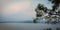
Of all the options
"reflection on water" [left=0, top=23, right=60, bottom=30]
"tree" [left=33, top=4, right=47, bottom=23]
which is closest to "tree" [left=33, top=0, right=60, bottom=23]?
"tree" [left=33, top=4, right=47, bottom=23]

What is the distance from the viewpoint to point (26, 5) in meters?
1.97

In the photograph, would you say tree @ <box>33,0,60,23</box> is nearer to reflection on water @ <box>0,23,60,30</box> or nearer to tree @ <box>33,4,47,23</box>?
tree @ <box>33,4,47,23</box>

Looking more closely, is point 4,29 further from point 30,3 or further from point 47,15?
point 47,15

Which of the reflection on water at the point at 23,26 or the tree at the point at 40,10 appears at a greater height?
the tree at the point at 40,10

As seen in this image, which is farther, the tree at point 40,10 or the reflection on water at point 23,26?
the reflection on water at point 23,26

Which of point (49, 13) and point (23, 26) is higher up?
point (49, 13)

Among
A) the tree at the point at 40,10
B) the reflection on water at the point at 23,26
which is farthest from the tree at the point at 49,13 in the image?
the reflection on water at the point at 23,26

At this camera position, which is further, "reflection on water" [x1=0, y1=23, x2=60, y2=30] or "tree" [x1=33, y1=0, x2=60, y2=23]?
"reflection on water" [x1=0, y1=23, x2=60, y2=30]

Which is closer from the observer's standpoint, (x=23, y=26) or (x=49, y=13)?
(x=49, y=13)

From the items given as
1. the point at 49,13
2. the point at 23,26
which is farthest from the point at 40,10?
the point at 23,26

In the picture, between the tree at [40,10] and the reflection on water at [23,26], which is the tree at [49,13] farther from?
the reflection on water at [23,26]

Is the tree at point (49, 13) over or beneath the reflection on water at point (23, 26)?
over

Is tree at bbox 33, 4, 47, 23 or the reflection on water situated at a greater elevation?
tree at bbox 33, 4, 47, 23

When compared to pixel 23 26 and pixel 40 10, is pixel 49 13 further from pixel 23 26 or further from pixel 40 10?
pixel 23 26
